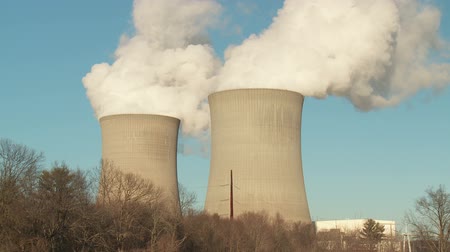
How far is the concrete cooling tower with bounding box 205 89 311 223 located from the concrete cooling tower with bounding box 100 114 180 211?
9.90 ft

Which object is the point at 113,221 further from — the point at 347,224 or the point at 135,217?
the point at 347,224

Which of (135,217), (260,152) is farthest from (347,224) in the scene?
(135,217)

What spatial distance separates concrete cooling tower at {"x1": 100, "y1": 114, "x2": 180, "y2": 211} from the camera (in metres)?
21.5

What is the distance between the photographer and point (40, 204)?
13867mm

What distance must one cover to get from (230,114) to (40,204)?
7.00 m

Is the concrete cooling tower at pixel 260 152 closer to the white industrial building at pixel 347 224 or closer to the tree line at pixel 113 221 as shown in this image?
the tree line at pixel 113 221

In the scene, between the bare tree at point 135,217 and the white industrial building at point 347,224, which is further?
the white industrial building at point 347,224

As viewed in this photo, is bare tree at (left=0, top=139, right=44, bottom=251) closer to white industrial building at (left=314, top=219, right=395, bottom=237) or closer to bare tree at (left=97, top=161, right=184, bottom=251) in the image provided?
bare tree at (left=97, top=161, right=184, bottom=251)

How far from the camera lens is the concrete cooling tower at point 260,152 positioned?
18750 millimetres

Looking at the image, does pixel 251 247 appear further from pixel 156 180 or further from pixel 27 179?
pixel 27 179

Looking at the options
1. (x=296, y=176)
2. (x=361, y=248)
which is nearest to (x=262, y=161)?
(x=296, y=176)

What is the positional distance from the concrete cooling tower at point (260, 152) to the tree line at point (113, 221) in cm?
72

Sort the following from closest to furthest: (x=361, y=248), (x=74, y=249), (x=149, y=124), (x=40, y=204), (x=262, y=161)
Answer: (x=40, y=204) < (x=74, y=249) < (x=262, y=161) < (x=149, y=124) < (x=361, y=248)

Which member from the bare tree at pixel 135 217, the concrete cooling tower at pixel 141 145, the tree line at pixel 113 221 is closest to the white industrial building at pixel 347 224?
the tree line at pixel 113 221
